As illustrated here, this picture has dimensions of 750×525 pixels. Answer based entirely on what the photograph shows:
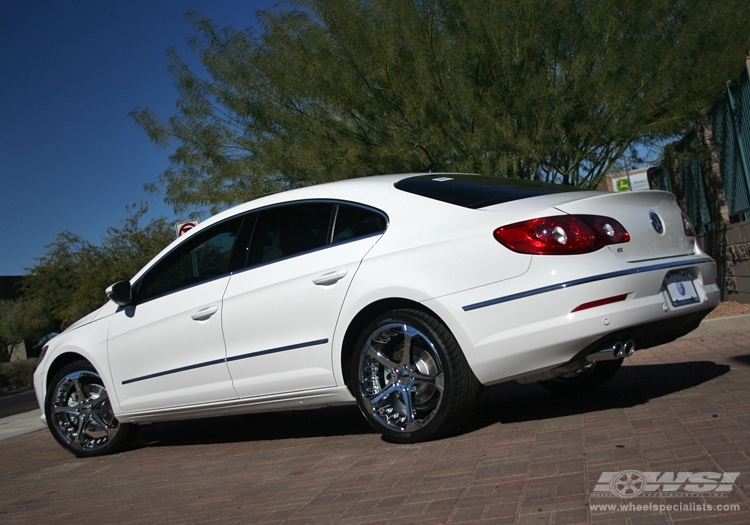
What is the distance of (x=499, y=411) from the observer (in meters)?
5.88

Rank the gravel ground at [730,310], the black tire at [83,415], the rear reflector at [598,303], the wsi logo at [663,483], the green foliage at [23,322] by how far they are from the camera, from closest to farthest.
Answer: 1. the wsi logo at [663,483]
2. the rear reflector at [598,303]
3. the black tire at [83,415]
4. the gravel ground at [730,310]
5. the green foliage at [23,322]

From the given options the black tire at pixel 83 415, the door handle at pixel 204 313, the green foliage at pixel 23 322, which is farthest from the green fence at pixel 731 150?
the green foliage at pixel 23 322

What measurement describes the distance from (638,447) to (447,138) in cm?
792

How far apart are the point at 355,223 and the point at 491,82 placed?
22.0 feet

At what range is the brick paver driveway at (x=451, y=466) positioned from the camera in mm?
3609

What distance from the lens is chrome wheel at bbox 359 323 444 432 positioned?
489cm

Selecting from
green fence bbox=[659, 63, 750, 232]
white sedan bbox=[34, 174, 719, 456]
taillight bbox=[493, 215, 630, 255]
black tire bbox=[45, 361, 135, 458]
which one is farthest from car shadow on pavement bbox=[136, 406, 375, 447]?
green fence bbox=[659, 63, 750, 232]

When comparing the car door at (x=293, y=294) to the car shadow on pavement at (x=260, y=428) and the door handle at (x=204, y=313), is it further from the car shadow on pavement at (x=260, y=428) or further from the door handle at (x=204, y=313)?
the car shadow on pavement at (x=260, y=428)

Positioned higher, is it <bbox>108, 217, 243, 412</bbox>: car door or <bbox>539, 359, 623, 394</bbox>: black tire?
<bbox>108, 217, 243, 412</bbox>: car door

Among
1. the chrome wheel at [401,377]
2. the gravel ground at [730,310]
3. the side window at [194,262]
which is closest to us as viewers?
the chrome wheel at [401,377]

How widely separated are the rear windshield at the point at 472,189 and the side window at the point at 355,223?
0.86ft

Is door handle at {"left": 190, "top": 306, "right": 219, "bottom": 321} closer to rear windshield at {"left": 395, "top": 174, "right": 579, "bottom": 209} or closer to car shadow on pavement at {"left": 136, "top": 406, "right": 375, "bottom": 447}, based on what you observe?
car shadow on pavement at {"left": 136, "top": 406, "right": 375, "bottom": 447}

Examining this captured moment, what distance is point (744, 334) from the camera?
8.48 meters

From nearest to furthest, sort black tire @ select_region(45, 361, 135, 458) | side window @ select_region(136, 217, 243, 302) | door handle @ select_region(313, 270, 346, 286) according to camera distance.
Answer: door handle @ select_region(313, 270, 346, 286)
side window @ select_region(136, 217, 243, 302)
black tire @ select_region(45, 361, 135, 458)
